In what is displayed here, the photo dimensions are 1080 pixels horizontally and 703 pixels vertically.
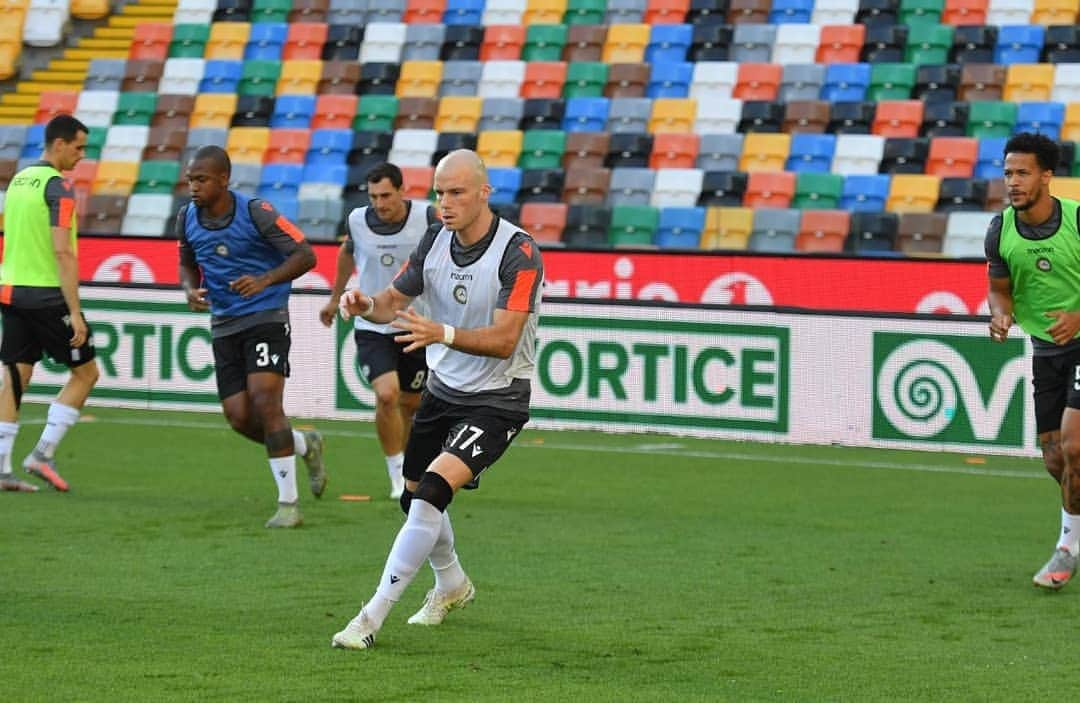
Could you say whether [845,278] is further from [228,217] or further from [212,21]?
[212,21]

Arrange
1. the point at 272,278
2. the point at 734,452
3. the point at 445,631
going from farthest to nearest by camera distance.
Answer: the point at 734,452, the point at 272,278, the point at 445,631

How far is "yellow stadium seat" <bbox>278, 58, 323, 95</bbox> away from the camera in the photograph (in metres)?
25.9

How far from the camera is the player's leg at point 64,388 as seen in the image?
1291 cm

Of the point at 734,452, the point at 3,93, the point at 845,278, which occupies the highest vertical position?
the point at 3,93

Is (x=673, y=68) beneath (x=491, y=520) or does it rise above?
above

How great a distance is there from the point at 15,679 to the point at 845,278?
36.8 ft

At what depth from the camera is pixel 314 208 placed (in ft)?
73.2

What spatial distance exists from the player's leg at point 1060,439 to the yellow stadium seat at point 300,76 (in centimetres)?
1748

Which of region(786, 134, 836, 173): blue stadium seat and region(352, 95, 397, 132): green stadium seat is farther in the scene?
region(352, 95, 397, 132): green stadium seat

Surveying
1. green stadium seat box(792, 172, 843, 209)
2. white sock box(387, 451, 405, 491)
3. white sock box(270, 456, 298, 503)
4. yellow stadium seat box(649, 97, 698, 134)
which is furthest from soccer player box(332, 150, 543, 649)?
yellow stadium seat box(649, 97, 698, 134)

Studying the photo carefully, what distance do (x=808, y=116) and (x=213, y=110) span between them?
26.9ft

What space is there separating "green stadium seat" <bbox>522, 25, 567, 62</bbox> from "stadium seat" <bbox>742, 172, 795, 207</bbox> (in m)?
4.31

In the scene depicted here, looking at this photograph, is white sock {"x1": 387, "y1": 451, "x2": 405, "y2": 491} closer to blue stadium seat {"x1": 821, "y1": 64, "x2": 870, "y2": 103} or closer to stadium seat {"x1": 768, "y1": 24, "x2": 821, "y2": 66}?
blue stadium seat {"x1": 821, "y1": 64, "x2": 870, "y2": 103}

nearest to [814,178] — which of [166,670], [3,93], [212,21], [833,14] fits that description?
[833,14]
